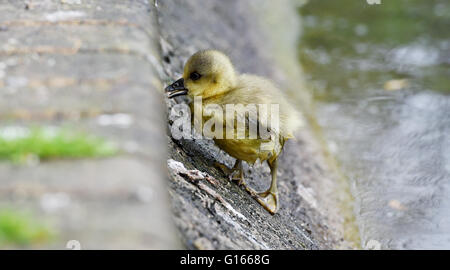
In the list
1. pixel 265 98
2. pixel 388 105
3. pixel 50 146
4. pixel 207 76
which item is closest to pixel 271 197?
pixel 265 98

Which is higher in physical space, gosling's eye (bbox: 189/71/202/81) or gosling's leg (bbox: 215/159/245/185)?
gosling's eye (bbox: 189/71/202/81)

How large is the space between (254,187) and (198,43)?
2814 mm

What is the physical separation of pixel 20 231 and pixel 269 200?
3.28 metres

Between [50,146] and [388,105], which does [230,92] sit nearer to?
[50,146]

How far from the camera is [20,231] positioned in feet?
6.14

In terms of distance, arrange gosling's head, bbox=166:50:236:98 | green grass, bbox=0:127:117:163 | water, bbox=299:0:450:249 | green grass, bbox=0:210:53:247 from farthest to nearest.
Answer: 1. water, bbox=299:0:450:249
2. gosling's head, bbox=166:50:236:98
3. green grass, bbox=0:127:117:163
4. green grass, bbox=0:210:53:247

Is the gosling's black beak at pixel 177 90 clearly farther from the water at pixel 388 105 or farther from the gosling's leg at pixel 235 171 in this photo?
the water at pixel 388 105

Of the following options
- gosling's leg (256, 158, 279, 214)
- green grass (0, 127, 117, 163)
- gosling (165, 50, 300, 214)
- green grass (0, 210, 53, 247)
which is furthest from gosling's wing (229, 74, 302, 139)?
green grass (0, 210, 53, 247)

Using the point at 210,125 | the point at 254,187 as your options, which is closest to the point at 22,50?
the point at 210,125

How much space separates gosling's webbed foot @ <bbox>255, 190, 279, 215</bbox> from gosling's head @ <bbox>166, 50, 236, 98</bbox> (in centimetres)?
95

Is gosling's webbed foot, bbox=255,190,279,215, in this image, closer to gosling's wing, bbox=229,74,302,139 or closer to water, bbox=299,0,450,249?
gosling's wing, bbox=229,74,302,139

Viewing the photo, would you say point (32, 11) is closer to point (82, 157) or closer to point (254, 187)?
point (82, 157)

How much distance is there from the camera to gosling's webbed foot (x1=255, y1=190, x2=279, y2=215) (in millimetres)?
4848

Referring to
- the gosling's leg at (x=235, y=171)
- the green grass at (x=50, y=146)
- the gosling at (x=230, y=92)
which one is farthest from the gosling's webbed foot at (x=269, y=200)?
the green grass at (x=50, y=146)
